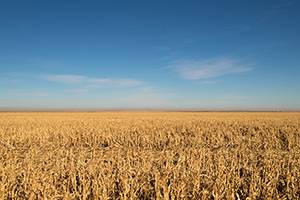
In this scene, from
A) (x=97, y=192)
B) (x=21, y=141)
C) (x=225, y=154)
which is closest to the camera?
(x=97, y=192)

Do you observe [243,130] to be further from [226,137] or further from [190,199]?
[190,199]

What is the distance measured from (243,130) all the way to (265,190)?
650 centimetres

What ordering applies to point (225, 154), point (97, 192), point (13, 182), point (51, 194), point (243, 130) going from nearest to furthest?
1. point (97, 192)
2. point (51, 194)
3. point (13, 182)
4. point (225, 154)
5. point (243, 130)

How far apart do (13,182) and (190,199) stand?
8.68 ft

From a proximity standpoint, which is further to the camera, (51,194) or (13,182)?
(13,182)

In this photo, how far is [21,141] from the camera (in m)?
6.09

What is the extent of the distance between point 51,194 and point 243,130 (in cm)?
836

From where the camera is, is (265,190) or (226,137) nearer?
(265,190)

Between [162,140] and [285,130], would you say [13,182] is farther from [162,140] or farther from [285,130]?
[285,130]

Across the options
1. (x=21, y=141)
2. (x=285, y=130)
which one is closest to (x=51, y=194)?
(x=21, y=141)

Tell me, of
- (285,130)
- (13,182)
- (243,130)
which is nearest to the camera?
(13,182)

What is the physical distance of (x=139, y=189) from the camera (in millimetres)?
2568

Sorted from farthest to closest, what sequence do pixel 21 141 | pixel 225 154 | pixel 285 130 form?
pixel 285 130 < pixel 21 141 < pixel 225 154

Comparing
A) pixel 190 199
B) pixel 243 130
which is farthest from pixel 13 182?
pixel 243 130
